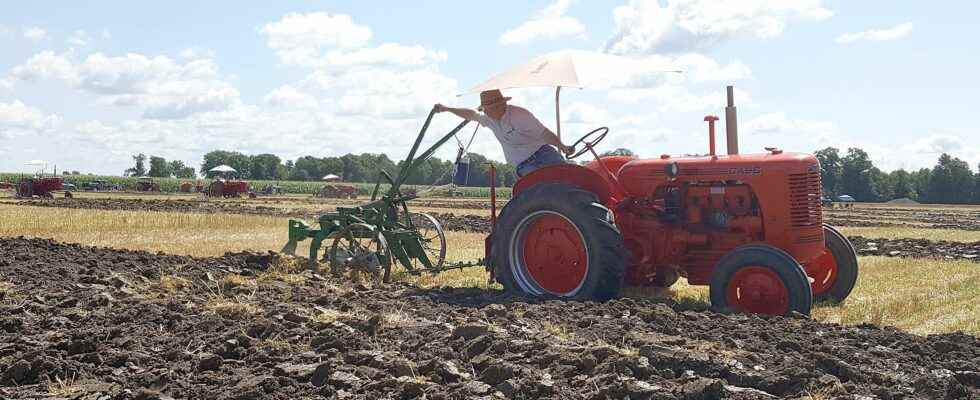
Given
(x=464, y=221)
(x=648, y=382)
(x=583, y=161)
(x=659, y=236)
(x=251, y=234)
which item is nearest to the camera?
(x=648, y=382)

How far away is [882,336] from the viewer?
19.7 ft

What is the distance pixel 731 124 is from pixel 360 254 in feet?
12.9

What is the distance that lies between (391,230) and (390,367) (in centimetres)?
476

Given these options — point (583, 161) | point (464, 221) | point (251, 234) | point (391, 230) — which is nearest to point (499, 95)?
point (583, 161)

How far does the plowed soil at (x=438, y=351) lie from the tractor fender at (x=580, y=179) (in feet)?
3.96

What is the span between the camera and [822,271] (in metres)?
8.55

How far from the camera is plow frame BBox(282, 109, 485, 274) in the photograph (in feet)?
31.9

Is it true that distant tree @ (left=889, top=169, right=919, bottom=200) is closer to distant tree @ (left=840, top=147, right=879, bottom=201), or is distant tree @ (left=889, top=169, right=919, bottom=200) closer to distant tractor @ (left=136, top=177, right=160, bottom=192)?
distant tree @ (left=840, top=147, right=879, bottom=201)

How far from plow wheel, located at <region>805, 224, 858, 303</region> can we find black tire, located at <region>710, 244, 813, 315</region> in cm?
152

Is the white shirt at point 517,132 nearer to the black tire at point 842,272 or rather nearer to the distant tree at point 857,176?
the black tire at point 842,272

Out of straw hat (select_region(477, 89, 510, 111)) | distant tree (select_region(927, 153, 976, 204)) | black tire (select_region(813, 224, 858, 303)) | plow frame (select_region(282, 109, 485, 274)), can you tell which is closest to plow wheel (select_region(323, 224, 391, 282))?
plow frame (select_region(282, 109, 485, 274))

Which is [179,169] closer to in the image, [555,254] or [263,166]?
[263,166]

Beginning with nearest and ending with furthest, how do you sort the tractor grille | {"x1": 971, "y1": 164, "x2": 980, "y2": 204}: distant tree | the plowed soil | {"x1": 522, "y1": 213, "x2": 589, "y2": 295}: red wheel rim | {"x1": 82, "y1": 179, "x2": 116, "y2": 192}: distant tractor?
1. the plowed soil
2. the tractor grille
3. {"x1": 522, "y1": 213, "x2": 589, "y2": 295}: red wheel rim
4. {"x1": 82, "y1": 179, "x2": 116, "y2": 192}: distant tractor
5. {"x1": 971, "y1": 164, "x2": 980, "y2": 204}: distant tree

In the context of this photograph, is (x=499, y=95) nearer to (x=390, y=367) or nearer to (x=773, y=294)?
(x=773, y=294)
